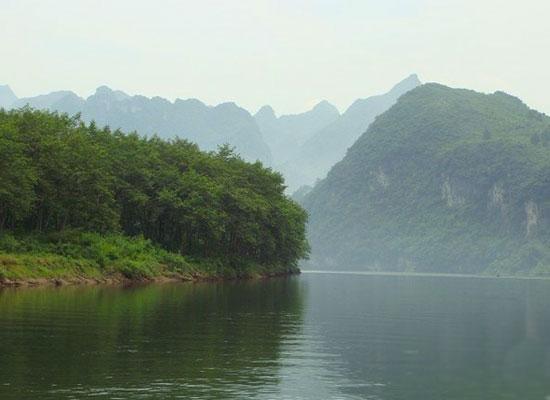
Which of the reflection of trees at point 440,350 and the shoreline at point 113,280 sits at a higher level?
the shoreline at point 113,280

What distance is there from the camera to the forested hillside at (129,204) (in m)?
74.4

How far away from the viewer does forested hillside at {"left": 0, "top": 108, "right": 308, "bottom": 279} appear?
244ft

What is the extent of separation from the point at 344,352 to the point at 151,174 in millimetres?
68725

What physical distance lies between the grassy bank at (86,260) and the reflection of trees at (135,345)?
13.8 metres

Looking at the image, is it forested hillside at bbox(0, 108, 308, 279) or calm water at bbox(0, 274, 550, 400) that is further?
forested hillside at bbox(0, 108, 308, 279)

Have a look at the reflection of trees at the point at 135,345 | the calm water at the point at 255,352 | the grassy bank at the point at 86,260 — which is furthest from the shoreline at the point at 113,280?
the calm water at the point at 255,352

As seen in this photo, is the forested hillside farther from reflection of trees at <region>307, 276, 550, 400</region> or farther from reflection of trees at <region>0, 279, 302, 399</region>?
reflection of trees at <region>307, 276, 550, 400</region>

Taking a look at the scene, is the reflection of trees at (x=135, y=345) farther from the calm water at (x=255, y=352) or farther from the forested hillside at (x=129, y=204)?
the forested hillside at (x=129, y=204)

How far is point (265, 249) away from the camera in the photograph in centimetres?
12238


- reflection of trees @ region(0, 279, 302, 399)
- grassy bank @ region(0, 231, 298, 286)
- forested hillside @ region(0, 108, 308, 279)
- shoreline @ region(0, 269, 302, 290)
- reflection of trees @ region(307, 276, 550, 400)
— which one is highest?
forested hillside @ region(0, 108, 308, 279)

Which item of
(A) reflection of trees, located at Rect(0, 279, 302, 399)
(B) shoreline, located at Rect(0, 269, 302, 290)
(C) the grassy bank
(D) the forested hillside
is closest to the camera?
(A) reflection of trees, located at Rect(0, 279, 302, 399)

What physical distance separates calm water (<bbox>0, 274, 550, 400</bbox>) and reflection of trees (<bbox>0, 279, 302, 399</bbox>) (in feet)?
0.19

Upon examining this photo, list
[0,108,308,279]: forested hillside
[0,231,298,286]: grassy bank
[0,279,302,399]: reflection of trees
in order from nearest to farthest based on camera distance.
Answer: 1. [0,279,302,399]: reflection of trees
2. [0,231,298,286]: grassy bank
3. [0,108,308,279]: forested hillside

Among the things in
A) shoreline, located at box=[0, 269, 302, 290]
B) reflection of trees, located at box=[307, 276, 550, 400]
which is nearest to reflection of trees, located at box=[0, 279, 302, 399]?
reflection of trees, located at box=[307, 276, 550, 400]
